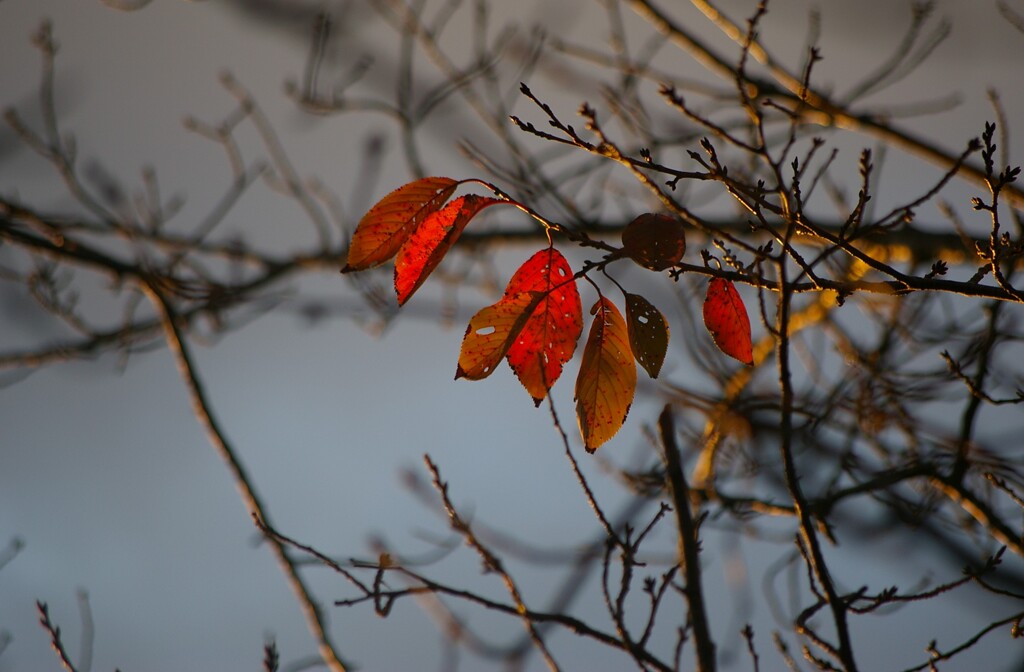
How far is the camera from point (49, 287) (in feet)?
10.7

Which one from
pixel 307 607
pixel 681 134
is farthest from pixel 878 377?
pixel 307 607

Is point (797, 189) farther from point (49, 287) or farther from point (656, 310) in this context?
point (49, 287)

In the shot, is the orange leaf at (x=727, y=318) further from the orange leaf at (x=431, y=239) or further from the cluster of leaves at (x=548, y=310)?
the orange leaf at (x=431, y=239)

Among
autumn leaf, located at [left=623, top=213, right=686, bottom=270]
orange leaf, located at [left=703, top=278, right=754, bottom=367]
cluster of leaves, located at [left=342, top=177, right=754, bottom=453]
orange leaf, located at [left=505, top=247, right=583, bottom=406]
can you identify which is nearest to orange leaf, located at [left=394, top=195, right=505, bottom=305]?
cluster of leaves, located at [left=342, top=177, right=754, bottom=453]

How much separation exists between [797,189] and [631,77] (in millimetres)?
2140

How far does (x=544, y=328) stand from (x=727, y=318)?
0.29m

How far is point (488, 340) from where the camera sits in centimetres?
121

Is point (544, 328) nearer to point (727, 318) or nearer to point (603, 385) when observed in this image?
point (603, 385)

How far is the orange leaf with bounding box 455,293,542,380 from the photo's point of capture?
47.3 inches

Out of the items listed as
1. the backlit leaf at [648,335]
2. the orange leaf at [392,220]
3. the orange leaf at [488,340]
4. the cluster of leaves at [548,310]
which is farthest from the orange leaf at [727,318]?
→ the orange leaf at [392,220]

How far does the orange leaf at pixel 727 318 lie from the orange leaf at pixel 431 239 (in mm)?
380

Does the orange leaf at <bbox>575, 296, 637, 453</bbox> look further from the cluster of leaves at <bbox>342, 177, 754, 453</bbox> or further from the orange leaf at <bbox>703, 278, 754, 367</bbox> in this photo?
the orange leaf at <bbox>703, 278, 754, 367</bbox>

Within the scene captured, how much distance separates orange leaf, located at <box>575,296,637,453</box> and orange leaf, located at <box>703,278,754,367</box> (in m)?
0.15

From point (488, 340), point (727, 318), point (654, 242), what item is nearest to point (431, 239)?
point (488, 340)
